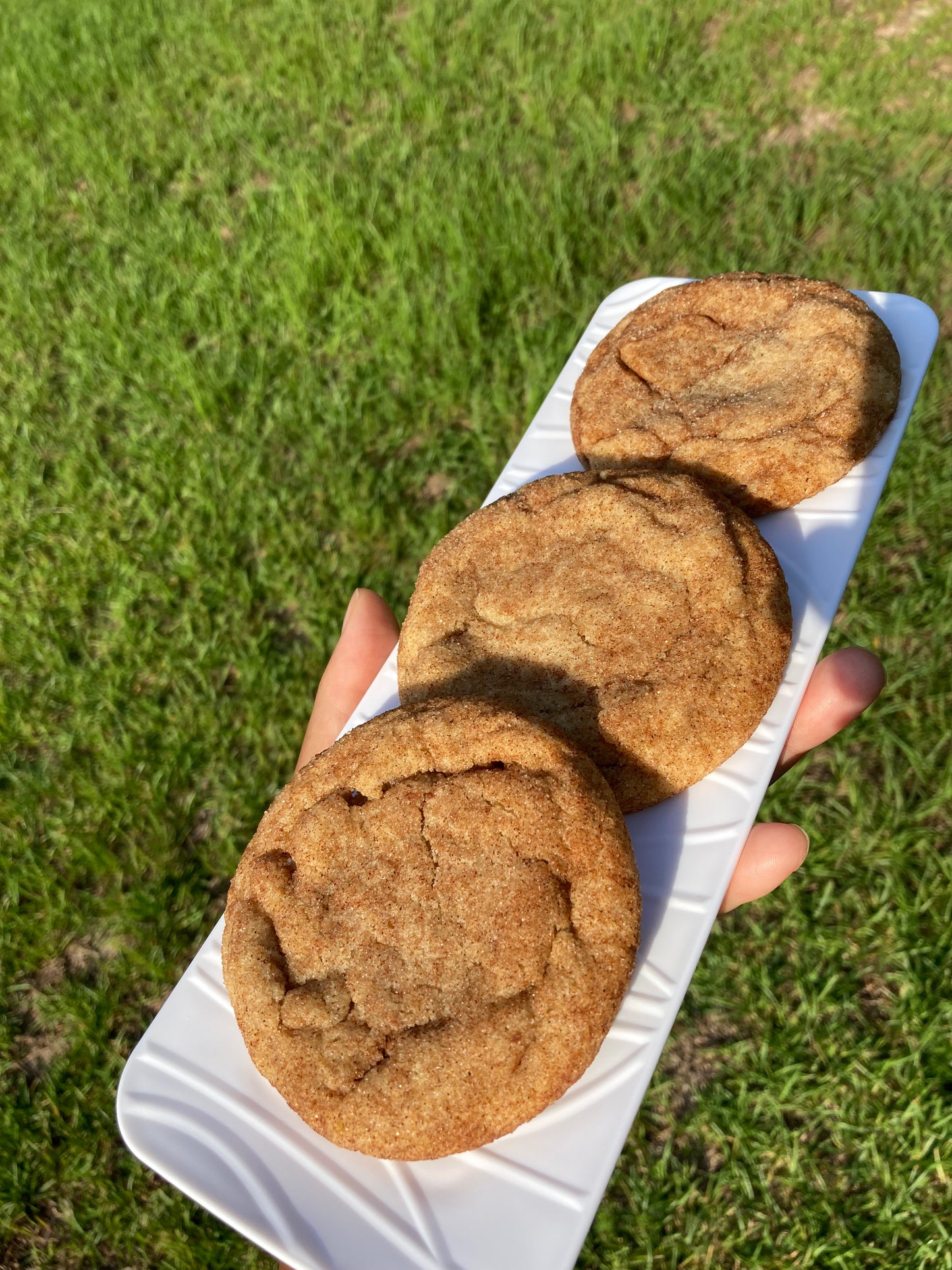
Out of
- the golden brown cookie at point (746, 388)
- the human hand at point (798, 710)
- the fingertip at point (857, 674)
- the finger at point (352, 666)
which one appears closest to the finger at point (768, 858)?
the human hand at point (798, 710)

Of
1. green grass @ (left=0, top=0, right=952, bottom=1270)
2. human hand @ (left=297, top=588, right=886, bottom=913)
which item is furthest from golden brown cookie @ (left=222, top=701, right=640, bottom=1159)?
green grass @ (left=0, top=0, right=952, bottom=1270)

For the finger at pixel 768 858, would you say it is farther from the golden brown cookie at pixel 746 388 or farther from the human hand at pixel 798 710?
the golden brown cookie at pixel 746 388

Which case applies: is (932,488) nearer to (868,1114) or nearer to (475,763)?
(868,1114)

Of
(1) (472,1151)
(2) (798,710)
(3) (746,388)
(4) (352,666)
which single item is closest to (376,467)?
(4) (352,666)

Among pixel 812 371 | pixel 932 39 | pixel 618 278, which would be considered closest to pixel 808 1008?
pixel 812 371

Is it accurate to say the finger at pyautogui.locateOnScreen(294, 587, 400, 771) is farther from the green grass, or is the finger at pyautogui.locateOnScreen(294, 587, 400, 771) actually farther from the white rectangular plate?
the white rectangular plate
